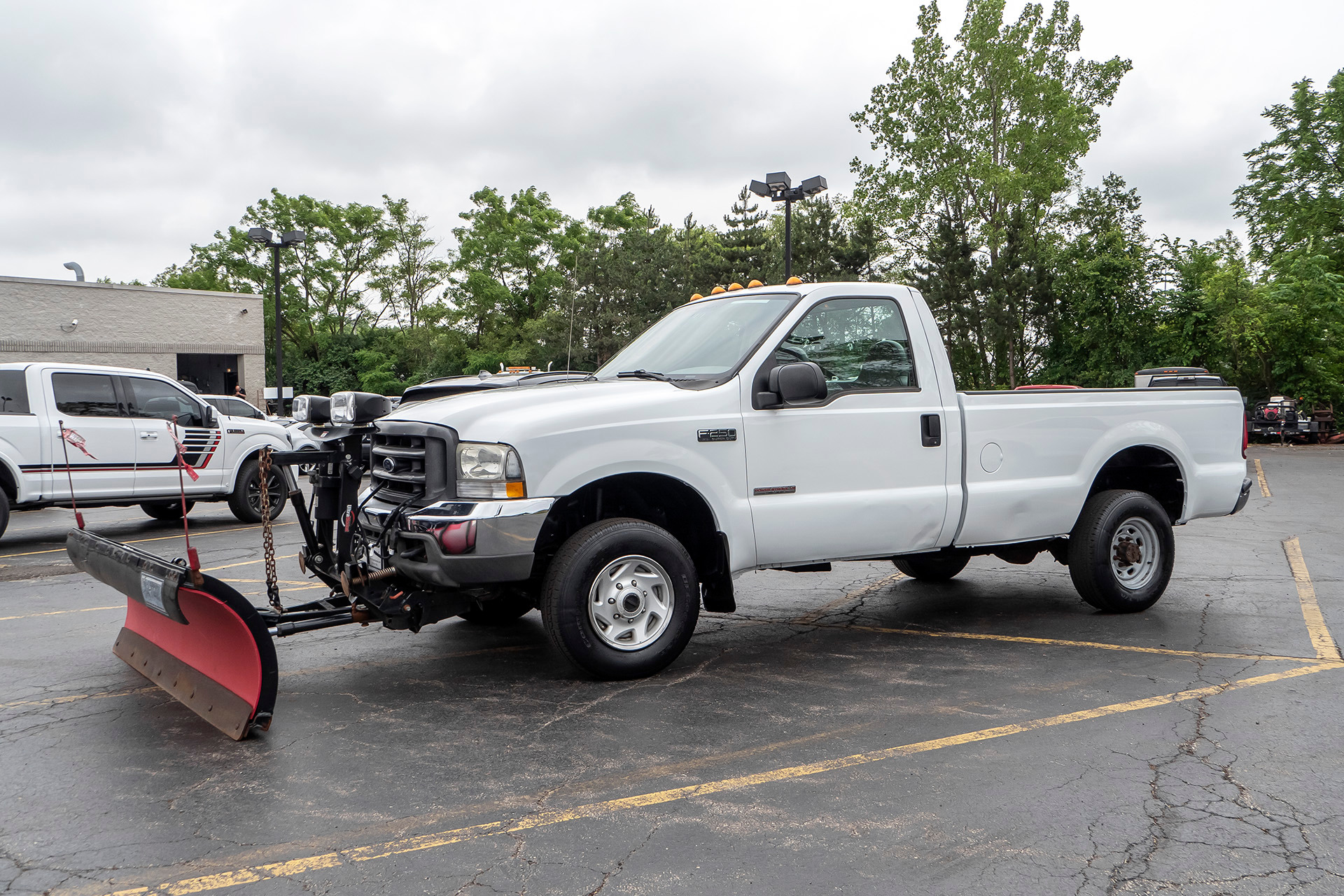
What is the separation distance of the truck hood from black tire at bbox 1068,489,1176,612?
9.74ft

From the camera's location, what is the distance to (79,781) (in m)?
4.24

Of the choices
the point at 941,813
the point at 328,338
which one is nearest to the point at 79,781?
the point at 941,813

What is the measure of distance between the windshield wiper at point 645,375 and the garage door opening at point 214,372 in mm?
40091

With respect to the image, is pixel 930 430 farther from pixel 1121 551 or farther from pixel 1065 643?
pixel 1121 551

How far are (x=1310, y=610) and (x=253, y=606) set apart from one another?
6.97 m

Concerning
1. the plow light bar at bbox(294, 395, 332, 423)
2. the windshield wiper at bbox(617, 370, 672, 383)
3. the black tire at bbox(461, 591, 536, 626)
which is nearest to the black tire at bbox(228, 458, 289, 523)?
the black tire at bbox(461, 591, 536, 626)

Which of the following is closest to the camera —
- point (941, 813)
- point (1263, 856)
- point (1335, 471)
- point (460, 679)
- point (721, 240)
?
point (1263, 856)

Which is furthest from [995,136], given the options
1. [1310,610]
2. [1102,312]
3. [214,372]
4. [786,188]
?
[1310,610]

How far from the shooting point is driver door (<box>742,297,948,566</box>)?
228 inches

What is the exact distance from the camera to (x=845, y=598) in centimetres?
821

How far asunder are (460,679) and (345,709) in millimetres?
748

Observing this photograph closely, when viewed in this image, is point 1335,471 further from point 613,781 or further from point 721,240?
point 721,240

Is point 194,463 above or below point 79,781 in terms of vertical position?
above

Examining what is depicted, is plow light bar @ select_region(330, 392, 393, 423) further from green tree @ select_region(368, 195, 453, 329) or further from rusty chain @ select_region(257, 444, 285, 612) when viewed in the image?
green tree @ select_region(368, 195, 453, 329)
